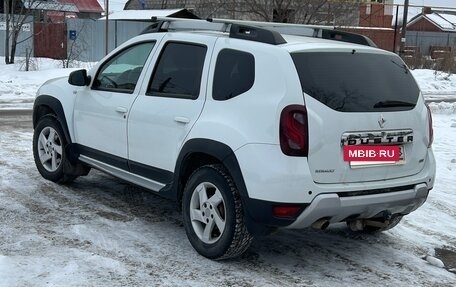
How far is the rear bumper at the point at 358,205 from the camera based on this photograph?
13.6ft

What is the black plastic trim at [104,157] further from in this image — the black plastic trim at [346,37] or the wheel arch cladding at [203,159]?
the black plastic trim at [346,37]

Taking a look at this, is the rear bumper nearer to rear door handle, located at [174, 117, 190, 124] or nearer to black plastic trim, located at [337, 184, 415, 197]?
black plastic trim, located at [337, 184, 415, 197]

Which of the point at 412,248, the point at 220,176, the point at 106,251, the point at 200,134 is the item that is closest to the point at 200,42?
the point at 200,134

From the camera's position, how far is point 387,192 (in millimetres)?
4445

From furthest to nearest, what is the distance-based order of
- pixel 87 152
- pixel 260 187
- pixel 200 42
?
pixel 87 152 < pixel 200 42 < pixel 260 187

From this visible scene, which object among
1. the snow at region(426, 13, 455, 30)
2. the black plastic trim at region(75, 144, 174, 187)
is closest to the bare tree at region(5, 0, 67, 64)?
the black plastic trim at region(75, 144, 174, 187)

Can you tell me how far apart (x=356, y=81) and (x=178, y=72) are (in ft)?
5.01

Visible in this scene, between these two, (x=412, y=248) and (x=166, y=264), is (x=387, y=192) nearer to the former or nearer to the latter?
(x=412, y=248)

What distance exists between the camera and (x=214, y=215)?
4.59 m

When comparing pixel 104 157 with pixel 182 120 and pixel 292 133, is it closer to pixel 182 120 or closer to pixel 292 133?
pixel 182 120

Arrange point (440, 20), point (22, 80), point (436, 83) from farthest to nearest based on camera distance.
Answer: point (440, 20) < point (436, 83) < point (22, 80)

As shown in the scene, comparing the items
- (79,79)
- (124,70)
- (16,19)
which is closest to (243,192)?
(124,70)

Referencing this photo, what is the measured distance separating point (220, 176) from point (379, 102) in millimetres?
1314

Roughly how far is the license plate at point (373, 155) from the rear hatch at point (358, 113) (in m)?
0.01
